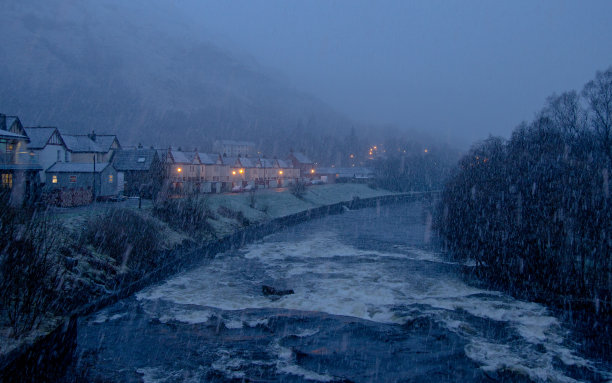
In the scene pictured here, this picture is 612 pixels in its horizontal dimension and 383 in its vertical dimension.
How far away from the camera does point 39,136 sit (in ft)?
152

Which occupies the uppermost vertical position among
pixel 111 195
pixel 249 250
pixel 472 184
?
pixel 472 184

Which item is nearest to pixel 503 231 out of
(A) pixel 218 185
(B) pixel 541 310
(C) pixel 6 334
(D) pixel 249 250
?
(B) pixel 541 310

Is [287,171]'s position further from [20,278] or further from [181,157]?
[20,278]

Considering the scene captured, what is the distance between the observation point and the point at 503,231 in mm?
21359

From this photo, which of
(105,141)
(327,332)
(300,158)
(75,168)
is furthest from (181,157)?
(327,332)

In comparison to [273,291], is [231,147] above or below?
above

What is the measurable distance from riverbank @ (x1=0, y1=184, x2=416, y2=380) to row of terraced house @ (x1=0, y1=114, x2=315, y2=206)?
319 centimetres

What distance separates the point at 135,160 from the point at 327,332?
41832 mm

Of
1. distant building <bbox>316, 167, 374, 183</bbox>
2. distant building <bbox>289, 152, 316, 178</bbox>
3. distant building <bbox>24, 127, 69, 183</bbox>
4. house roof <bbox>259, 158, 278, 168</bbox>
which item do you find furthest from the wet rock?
distant building <bbox>289, 152, 316, 178</bbox>

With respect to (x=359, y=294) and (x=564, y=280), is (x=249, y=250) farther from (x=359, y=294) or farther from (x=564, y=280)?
(x=564, y=280)

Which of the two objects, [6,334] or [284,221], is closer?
[6,334]

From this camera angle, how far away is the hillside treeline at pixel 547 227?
59.0ft

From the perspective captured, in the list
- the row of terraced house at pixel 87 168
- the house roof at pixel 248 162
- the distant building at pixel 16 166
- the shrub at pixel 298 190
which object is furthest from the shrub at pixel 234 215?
the house roof at pixel 248 162

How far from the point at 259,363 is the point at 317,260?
1492 cm
